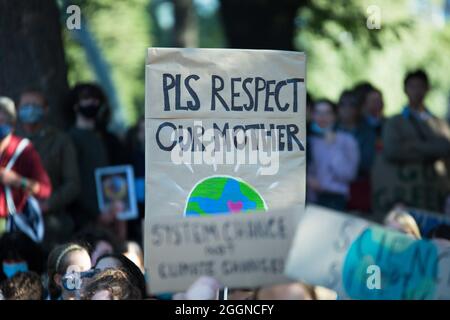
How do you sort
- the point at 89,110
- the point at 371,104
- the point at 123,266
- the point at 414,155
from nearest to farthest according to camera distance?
1. the point at 123,266
2. the point at 89,110
3. the point at 414,155
4. the point at 371,104

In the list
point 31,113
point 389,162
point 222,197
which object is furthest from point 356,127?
point 222,197

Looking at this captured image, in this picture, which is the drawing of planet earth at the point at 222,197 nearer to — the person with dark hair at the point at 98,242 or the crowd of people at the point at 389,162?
the person with dark hair at the point at 98,242

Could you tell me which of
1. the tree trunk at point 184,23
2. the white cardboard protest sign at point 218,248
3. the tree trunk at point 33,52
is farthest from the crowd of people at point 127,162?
the tree trunk at point 184,23

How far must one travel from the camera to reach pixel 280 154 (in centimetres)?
740

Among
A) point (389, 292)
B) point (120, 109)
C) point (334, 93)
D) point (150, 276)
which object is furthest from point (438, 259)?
point (334, 93)

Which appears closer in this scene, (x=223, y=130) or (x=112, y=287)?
(x=112, y=287)

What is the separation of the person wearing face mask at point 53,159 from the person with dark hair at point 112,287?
155 inches

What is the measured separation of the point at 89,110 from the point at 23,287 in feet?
13.8

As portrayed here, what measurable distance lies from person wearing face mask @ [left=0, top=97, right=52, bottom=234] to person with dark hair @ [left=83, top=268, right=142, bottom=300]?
3503 mm

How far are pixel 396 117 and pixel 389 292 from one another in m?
6.17

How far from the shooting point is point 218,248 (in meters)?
5.82

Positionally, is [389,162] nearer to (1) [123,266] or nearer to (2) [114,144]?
(2) [114,144]

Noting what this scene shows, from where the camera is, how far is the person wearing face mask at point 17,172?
33.2 feet
